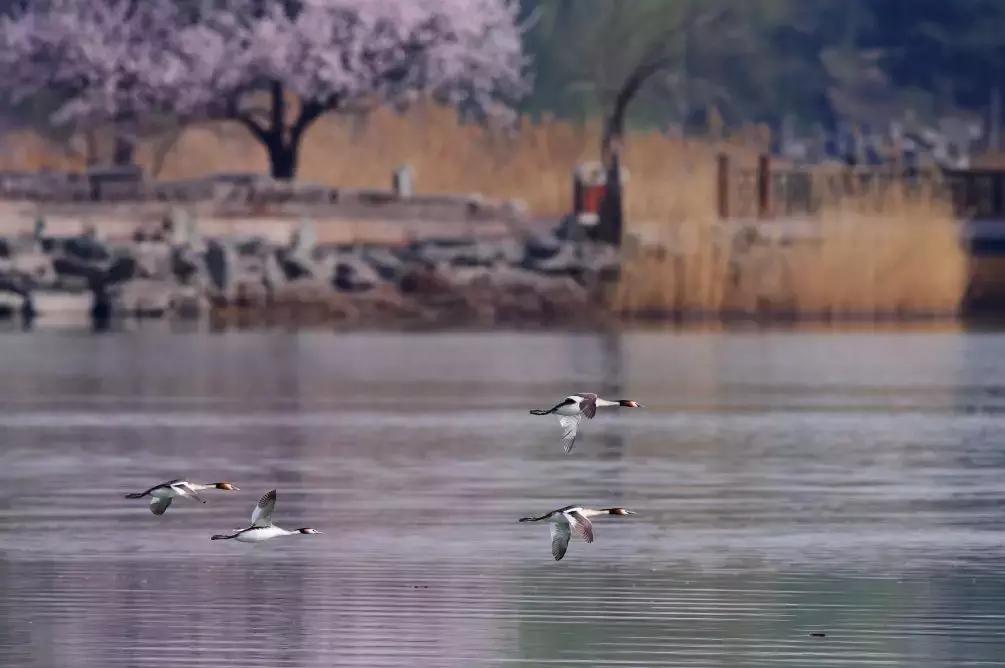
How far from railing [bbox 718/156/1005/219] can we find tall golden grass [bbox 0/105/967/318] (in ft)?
1.26

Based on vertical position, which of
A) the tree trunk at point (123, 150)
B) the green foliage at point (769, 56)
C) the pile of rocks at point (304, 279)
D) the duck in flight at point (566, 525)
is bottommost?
the pile of rocks at point (304, 279)

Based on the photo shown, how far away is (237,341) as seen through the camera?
155 feet

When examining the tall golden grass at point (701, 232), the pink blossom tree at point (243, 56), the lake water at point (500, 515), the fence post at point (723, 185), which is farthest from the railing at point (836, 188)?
the lake water at point (500, 515)

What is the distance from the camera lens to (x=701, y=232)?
53594mm

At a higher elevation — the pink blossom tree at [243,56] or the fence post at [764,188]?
the pink blossom tree at [243,56]

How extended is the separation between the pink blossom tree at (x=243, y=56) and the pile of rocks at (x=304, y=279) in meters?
5.23

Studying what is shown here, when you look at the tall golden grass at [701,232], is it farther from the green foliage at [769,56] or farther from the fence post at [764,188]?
the green foliage at [769,56]

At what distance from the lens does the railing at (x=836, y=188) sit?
58.3m

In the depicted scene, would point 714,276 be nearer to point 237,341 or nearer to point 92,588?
point 237,341

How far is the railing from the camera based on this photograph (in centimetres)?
5828

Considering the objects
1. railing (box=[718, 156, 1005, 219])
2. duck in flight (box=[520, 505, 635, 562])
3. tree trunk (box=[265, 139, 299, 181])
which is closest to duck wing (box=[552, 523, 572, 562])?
duck in flight (box=[520, 505, 635, 562])

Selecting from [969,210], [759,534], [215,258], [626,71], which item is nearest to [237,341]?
[215,258]

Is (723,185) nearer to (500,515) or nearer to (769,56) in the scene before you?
(769,56)

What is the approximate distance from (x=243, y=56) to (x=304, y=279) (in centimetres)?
653
